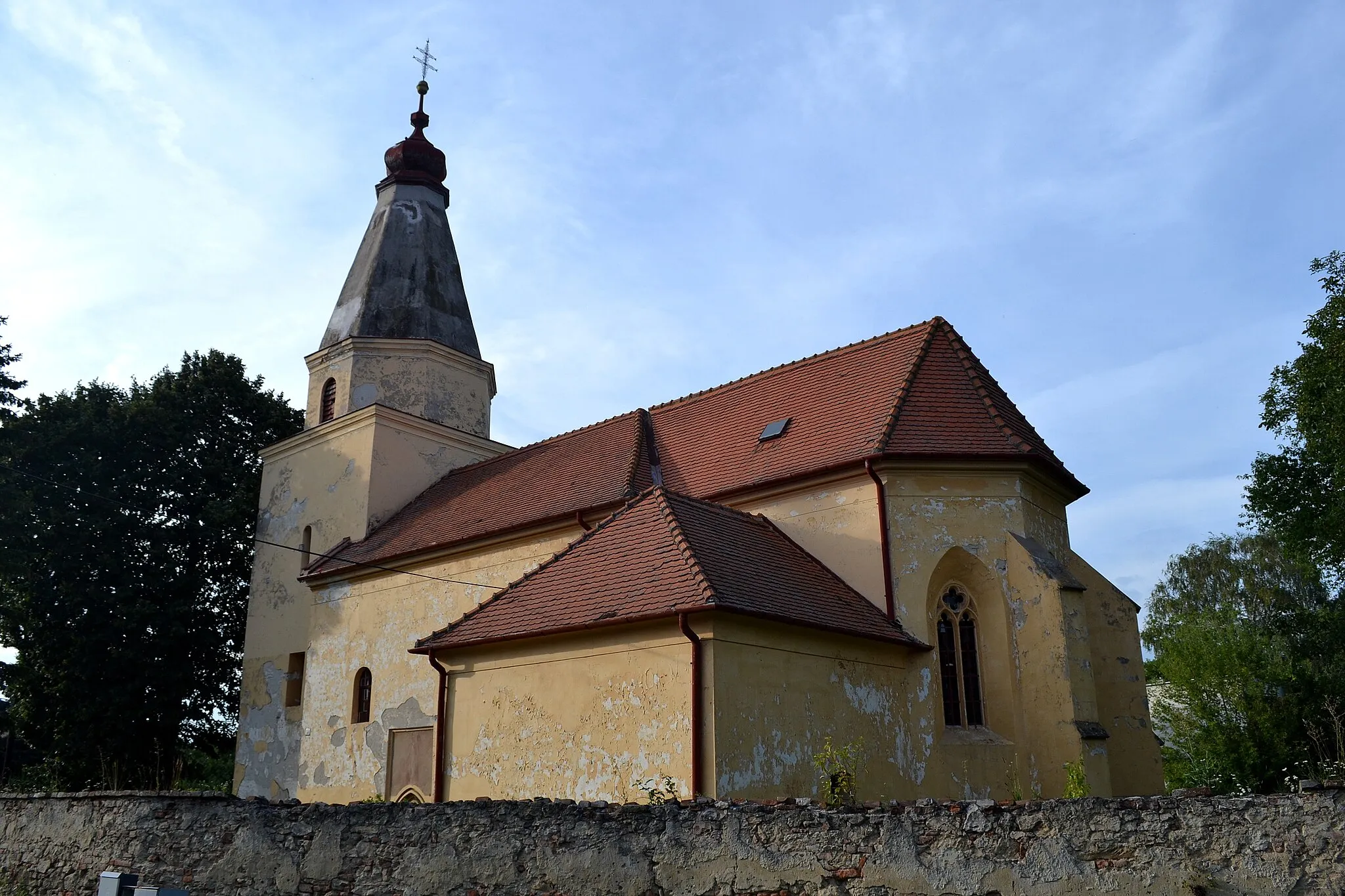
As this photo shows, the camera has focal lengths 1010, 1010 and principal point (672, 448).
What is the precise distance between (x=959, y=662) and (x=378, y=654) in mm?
10263

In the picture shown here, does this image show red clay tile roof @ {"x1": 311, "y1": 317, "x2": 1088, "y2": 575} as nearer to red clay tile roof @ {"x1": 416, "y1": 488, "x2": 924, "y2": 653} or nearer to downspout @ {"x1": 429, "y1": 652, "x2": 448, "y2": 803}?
red clay tile roof @ {"x1": 416, "y1": 488, "x2": 924, "y2": 653}

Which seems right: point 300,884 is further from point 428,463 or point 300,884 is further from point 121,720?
point 121,720

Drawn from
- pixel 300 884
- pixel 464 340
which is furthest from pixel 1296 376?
pixel 300 884

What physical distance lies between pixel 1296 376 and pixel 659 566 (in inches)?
698

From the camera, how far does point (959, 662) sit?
14.0m

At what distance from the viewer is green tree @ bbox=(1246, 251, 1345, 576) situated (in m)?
20.8

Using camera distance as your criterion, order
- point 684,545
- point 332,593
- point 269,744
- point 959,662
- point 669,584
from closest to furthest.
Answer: point 669,584 → point 684,545 → point 959,662 → point 332,593 → point 269,744

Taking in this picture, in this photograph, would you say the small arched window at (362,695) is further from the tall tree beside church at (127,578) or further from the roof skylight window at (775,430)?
the roof skylight window at (775,430)

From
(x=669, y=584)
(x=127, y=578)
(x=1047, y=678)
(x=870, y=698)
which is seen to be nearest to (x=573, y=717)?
(x=669, y=584)

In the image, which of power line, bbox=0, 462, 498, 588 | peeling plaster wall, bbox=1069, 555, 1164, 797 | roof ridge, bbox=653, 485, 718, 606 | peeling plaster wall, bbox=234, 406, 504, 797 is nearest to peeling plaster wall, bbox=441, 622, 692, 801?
roof ridge, bbox=653, 485, 718, 606

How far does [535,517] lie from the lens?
1694cm

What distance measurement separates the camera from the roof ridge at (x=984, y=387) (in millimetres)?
14578

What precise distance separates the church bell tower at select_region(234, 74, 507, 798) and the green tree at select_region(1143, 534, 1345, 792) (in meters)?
18.4

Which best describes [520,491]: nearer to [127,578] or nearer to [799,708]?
[799,708]
